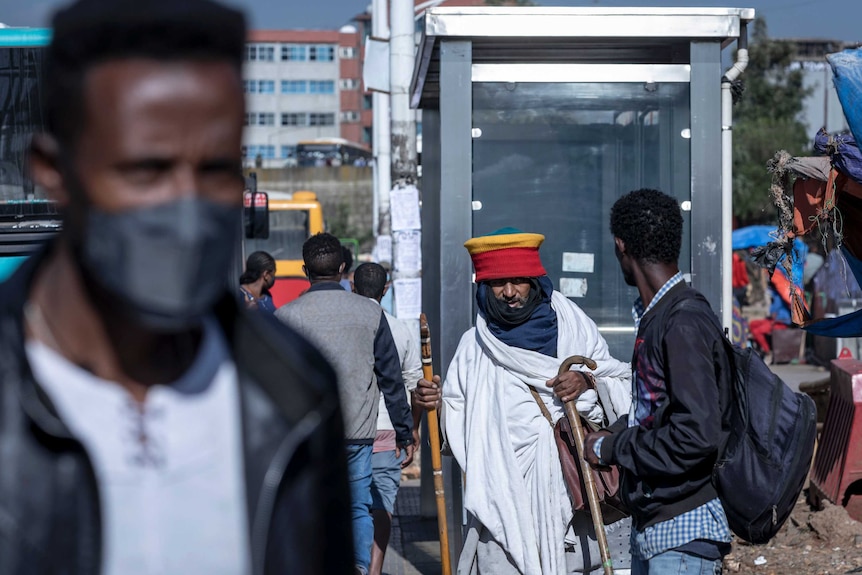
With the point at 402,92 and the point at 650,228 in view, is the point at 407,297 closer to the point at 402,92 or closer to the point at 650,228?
the point at 402,92

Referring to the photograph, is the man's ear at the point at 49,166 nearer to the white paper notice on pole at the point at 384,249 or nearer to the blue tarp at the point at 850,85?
the blue tarp at the point at 850,85

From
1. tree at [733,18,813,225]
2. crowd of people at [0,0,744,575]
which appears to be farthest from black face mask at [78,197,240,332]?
tree at [733,18,813,225]

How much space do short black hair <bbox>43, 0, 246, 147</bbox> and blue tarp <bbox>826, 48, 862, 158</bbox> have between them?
11.1 feet

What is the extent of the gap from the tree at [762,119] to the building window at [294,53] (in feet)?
145

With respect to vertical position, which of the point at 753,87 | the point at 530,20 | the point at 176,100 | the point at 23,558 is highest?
the point at 753,87

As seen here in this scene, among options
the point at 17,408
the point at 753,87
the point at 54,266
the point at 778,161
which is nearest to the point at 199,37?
the point at 54,266

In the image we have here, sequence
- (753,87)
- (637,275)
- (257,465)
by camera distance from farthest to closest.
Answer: (753,87) < (637,275) < (257,465)

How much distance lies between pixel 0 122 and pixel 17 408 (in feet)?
18.6

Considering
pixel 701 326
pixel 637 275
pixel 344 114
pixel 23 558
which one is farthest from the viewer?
pixel 344 114

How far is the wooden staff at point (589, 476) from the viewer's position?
4840 mm

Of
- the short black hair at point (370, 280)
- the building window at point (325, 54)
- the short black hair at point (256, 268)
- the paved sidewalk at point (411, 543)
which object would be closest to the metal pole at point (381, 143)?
the short black hair at point (256, 268)

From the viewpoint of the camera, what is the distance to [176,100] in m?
1.32

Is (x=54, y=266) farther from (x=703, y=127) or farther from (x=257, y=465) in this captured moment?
(x=703, y=127)

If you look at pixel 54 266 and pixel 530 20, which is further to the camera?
pixel 530 20
